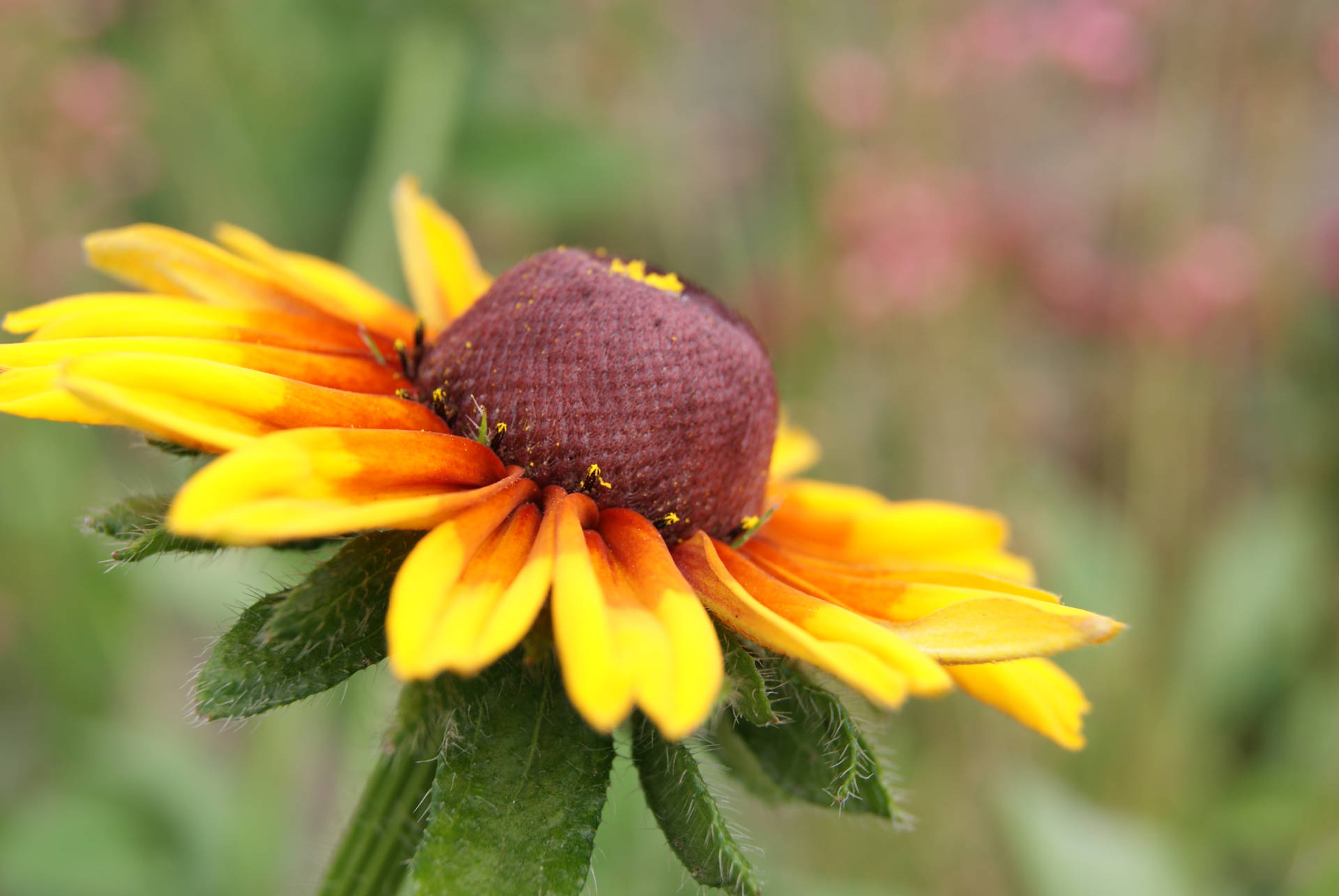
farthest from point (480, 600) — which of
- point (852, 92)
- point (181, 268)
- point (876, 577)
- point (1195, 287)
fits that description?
point (1195, 287)

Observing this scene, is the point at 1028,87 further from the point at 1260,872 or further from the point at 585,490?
the point at 585,490

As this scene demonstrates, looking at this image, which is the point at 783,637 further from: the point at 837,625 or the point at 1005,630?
the point at 1005,630

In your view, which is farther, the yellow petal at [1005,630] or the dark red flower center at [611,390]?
the dark red flower center at [611,390]

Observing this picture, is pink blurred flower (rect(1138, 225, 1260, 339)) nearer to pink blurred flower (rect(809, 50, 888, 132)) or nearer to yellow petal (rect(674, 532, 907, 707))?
pink blurred flower (rect(809, 50, 888, 132))

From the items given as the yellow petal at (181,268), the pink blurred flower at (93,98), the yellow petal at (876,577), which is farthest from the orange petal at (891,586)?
the pink blurred flower at (93,98)

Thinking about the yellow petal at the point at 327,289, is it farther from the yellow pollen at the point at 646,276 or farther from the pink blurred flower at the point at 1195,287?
the pink blurred flower at the point at 1195,287

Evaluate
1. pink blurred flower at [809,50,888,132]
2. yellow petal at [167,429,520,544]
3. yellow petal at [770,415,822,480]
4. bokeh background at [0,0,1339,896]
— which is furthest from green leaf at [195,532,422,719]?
pink blurred flower at [809,50,888,132]

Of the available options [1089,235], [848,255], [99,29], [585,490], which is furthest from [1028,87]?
[585,490]
